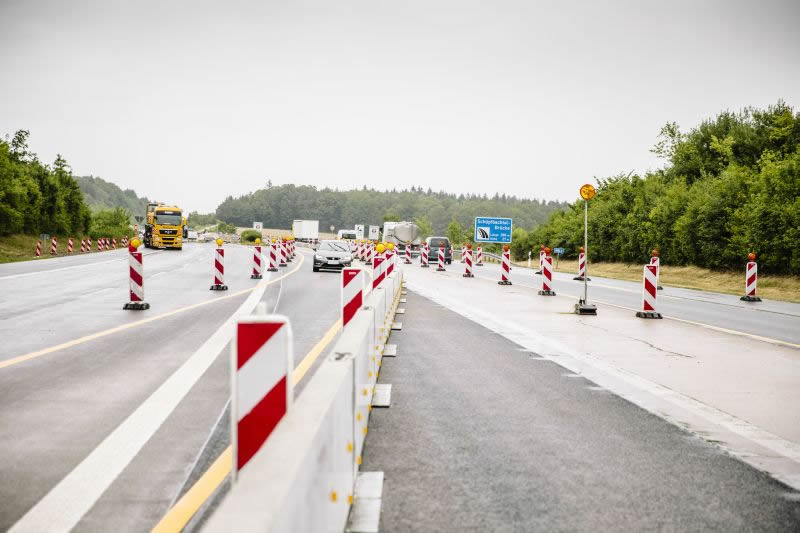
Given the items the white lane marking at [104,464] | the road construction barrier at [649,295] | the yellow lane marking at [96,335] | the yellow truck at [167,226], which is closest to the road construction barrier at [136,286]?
the yellow lane marking at [96,335]

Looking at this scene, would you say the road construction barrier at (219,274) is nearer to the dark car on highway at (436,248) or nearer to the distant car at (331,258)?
the distant car at (331,258)

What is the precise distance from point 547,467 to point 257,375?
256 centimetres

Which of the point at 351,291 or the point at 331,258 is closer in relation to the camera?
the point at 351,291

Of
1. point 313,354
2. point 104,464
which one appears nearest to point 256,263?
point 313,354

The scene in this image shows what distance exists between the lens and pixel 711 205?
35.4m

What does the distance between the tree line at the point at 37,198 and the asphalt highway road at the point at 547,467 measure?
48659mm

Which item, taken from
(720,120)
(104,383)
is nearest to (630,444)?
(104,383)

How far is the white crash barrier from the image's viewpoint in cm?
205

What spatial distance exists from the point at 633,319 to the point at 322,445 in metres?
13.1

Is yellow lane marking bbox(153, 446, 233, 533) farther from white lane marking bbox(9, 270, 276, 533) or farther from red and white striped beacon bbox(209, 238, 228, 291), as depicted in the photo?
red and white striped beacon bbox(209, 238, 228, 291)

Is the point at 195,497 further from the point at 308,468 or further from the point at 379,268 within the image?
the point at 379,268

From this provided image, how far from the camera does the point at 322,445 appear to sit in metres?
2.83

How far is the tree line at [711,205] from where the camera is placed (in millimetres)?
29359

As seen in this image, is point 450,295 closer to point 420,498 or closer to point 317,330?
point 317,330
